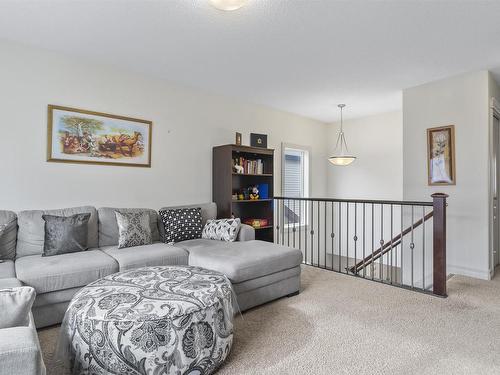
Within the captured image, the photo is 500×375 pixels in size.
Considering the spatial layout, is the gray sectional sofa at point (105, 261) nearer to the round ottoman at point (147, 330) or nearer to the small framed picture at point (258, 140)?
the round ottoman at point (147, 330)

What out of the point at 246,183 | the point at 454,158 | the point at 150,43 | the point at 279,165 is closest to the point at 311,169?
the point at 279,165

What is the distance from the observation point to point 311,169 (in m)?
5.99

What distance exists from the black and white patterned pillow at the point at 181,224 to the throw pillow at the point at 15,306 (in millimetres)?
2199

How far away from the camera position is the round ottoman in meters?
1.55

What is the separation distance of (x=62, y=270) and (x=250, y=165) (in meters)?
2.75

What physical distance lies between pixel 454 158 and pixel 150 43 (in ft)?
11.9

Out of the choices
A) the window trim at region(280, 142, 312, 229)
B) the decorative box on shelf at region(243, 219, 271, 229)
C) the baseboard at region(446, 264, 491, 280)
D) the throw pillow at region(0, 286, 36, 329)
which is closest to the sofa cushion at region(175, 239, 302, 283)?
the decorative box on shelf at region(243, 219, 271, 229)

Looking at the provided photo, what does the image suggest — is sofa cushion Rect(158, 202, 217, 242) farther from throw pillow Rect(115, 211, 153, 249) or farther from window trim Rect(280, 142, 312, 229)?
window trim Rect(280, 142, 312, 229)

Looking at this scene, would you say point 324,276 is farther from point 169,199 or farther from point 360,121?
Result: point 360,121

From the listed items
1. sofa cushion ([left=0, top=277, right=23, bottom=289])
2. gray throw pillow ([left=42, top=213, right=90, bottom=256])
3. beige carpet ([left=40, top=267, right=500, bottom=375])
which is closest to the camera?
beige carpet ([left=40, top=267, right=500, bottom=375])

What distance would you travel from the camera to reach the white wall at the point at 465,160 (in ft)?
11.5

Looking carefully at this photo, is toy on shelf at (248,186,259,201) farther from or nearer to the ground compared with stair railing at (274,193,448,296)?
farther from the ground

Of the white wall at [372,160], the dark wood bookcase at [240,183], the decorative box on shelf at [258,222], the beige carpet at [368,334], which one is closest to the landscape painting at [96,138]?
the dark wood bookcase at [240,183]

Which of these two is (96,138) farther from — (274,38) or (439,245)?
(439,245)
